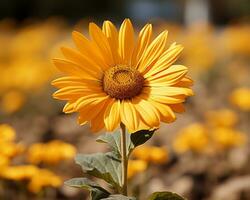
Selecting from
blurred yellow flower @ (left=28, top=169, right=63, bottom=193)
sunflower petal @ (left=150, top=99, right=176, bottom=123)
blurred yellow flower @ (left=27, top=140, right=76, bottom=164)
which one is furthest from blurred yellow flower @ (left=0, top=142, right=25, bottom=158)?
sunflower petal @ (left=150, top=99, right=176, bottom=123)

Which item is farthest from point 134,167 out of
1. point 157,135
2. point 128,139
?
point 157,135

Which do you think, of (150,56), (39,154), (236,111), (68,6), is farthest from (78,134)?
(68,6)

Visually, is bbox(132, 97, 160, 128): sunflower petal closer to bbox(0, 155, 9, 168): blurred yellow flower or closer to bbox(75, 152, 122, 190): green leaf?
bbox(75, 152, 122, 190): green leaf

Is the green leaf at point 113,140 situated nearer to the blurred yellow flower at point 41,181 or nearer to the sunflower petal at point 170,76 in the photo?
the sunflower petal at point 170,76

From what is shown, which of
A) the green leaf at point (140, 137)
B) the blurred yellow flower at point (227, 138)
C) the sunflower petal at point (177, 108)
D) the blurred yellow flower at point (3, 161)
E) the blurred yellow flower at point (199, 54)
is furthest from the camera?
the blurred yellow flower at point (199, 54)

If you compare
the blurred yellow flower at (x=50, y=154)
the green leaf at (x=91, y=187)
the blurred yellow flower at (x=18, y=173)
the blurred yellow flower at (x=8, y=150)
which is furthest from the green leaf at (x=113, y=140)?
the blurred yellow flower at (x=50, y=154)

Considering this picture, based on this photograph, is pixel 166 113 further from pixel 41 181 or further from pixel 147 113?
pixel 41 181
